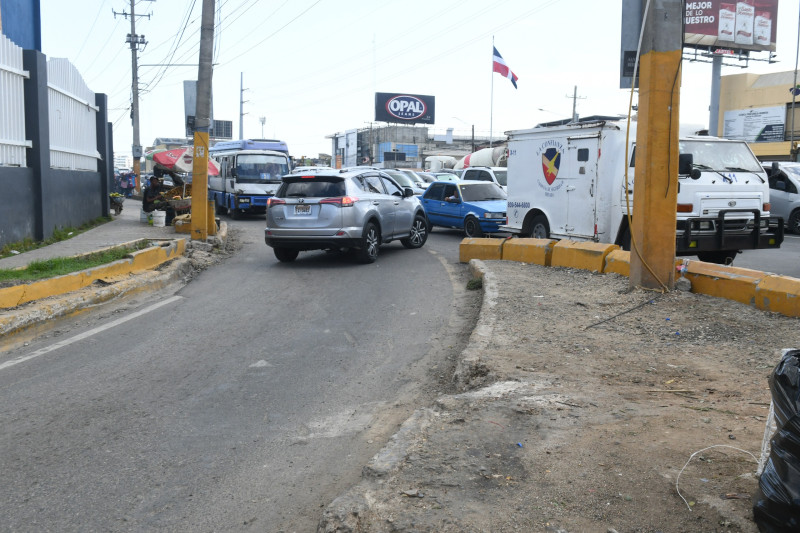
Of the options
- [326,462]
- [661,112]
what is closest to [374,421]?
[326,462]

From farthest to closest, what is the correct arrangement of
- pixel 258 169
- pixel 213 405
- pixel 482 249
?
pixel 258 169, pixel 482 249, pixel 213 405

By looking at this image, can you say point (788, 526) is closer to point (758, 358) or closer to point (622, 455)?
point (622, 455)

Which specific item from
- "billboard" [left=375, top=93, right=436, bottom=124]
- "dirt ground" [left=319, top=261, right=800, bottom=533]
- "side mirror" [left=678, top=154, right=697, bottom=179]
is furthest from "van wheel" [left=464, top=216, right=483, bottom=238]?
"billboard" [left=375, top=93, right=436, bottom=124]

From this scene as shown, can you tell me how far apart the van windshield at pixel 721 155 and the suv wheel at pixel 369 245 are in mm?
5619

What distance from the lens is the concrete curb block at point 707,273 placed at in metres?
7.75

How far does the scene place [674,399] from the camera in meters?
5.13

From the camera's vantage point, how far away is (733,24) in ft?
143

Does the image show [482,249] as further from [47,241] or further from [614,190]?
[47,241]

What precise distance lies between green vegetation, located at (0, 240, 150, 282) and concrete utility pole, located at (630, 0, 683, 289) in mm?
7553

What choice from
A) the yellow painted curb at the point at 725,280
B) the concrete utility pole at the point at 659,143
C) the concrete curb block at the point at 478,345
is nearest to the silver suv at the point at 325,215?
the concrete curb block at the point at 478,345

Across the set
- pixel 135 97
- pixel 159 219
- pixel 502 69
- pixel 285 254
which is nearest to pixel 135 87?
pixel 135 97

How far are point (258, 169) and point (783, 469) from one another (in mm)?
25426

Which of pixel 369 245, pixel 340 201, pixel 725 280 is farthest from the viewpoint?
pixel 369 245

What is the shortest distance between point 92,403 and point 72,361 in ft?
4.66
